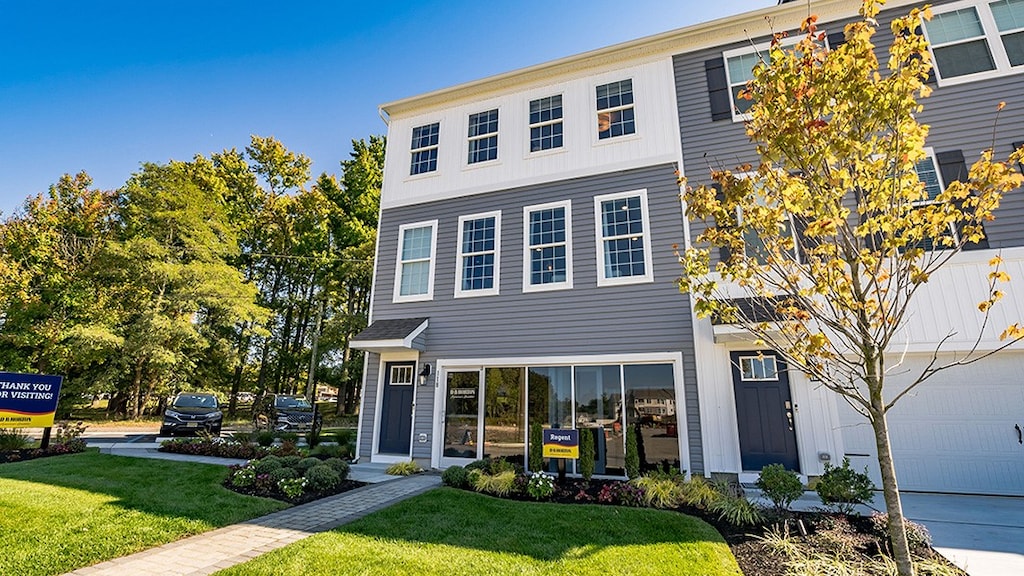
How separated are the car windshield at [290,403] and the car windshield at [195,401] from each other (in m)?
3.30

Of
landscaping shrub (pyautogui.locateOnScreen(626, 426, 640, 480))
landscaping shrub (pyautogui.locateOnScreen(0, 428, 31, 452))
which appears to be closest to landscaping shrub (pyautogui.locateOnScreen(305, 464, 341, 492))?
landscaping shrub (pyautogui.locateOnScreen(626, 426, 640, 480))

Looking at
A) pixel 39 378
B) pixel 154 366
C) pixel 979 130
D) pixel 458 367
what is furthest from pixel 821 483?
pixel 154 366

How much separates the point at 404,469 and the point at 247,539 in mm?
4253

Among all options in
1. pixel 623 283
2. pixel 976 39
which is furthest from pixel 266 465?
pixel 976 39

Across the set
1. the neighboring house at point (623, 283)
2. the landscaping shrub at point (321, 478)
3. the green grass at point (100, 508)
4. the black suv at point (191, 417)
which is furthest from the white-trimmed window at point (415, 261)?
the black suv at point (191, 417)

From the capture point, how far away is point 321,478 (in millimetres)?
7566

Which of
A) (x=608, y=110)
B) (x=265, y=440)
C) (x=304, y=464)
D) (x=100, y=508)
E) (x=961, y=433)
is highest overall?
(x=608, y=110)

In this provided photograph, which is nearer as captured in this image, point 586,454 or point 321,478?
point 321,478

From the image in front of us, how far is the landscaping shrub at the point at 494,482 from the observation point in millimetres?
7172

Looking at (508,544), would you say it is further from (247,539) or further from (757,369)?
(757,369)

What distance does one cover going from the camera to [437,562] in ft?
14.4

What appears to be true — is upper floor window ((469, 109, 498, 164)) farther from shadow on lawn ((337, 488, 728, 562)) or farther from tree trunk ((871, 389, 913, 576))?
tree trunk ((871, 389, 913, 576))

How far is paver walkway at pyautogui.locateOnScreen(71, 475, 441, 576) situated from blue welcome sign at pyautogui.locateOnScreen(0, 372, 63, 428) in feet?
26.4

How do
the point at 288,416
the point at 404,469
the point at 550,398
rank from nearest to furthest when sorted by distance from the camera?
the point at 404,469
the point at 550,398
the point at 288,416
